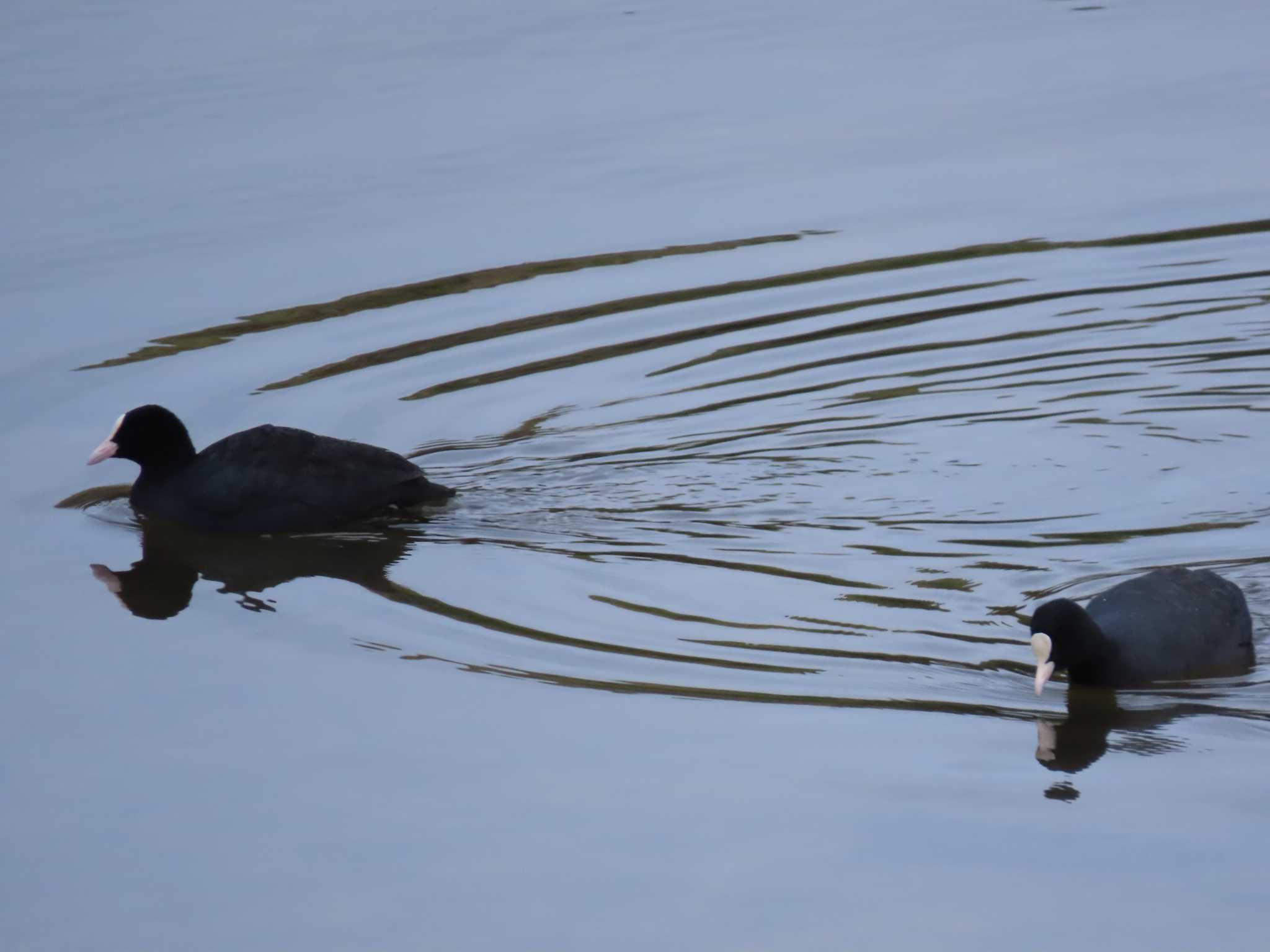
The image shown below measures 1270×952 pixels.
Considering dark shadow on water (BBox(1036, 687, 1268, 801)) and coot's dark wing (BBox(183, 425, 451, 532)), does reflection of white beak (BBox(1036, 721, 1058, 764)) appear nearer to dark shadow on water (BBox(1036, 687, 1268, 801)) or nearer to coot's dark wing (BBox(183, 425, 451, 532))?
dark shadow on water (BBox(1036, 687, 1268, 801))

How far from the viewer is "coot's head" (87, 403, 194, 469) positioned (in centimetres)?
871

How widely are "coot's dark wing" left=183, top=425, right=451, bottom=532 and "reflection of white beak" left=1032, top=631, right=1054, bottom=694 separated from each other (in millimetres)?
3214

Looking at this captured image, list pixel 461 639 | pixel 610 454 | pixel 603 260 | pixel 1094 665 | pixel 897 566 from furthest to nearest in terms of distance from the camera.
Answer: pixel 603 260 → pixel 610 454 → pixel 897 566 → pixel 461 639 → pixel 1094 665

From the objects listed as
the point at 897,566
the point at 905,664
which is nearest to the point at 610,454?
the point at 897,566

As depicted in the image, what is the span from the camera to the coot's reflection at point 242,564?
796cm

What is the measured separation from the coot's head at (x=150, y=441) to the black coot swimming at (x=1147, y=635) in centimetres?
414

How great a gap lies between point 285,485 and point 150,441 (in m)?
0.74

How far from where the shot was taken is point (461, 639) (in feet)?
23.5

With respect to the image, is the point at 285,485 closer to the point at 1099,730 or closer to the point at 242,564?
the point at 242,564

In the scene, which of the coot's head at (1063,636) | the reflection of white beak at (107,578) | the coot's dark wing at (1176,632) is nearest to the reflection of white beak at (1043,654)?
the coot's head at (1063,636)

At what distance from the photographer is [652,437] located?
9336 millimetres

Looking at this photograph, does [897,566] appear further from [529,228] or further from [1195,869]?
[529,228]

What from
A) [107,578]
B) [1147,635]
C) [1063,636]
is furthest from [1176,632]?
[107,578]

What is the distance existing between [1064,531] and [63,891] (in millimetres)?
4353
